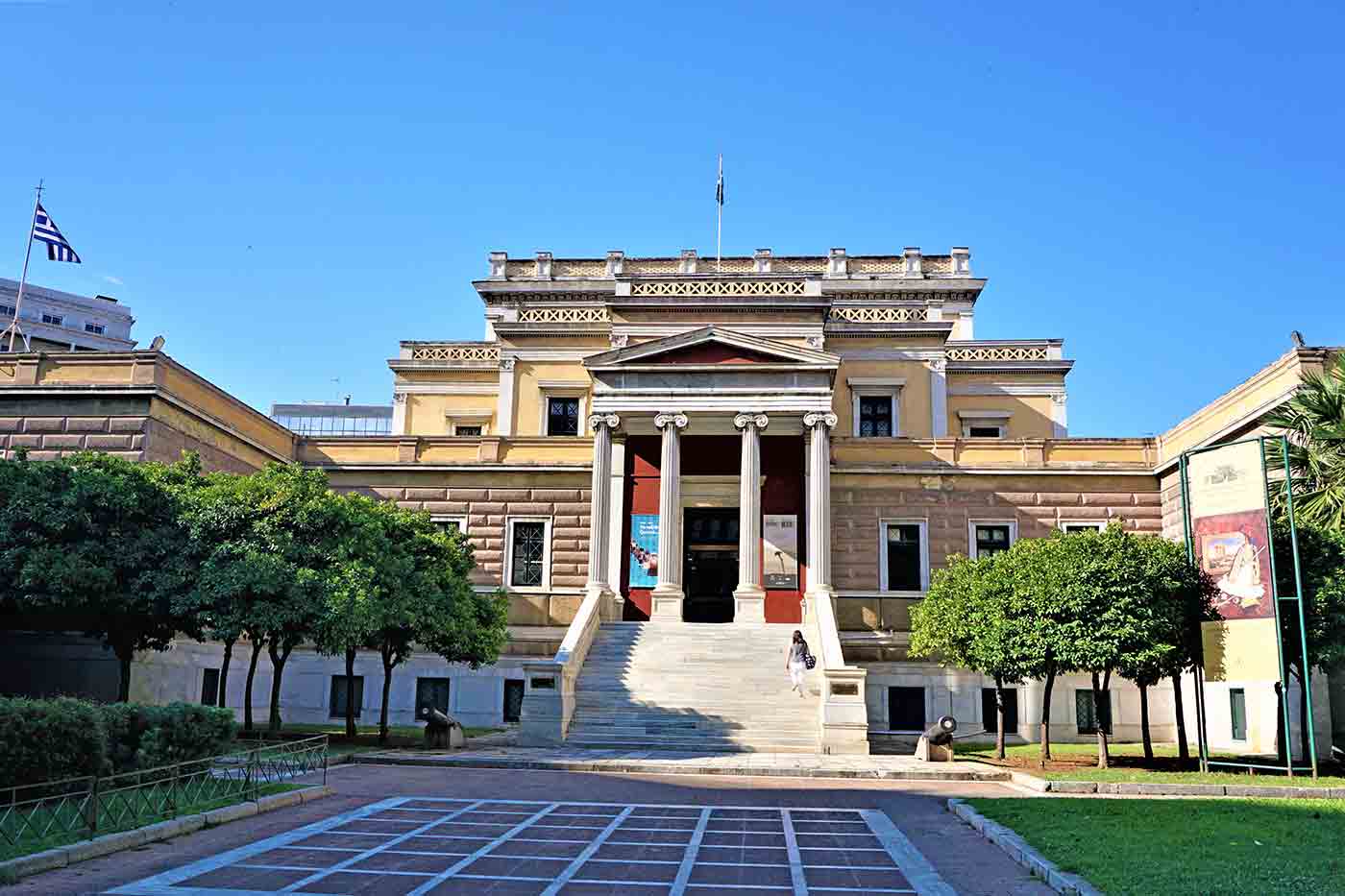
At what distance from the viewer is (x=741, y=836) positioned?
13734mm

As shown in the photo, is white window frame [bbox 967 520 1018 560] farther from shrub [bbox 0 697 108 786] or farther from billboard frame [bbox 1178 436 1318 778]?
shrub [bbox 0 697 108 786]

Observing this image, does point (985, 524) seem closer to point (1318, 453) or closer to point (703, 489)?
point (703, 489)

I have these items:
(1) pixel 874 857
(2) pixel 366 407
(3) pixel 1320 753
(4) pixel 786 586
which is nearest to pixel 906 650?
(4) pixel 786 586

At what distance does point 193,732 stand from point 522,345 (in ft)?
89.2

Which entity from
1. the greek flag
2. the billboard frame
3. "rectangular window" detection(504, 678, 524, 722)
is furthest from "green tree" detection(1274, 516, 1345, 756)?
the greek flag

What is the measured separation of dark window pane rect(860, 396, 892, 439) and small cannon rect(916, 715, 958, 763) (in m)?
18.5

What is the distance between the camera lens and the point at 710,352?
109 feet

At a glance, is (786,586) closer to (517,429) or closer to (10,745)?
(517,429)

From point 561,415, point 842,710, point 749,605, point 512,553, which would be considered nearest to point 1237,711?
point 842,710

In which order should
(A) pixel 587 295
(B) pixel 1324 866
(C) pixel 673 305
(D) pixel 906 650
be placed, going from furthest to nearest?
(A) pixel 587 295
(C) pixel 673 305
(D) pixel 906 650
(B) pixel 1324 866

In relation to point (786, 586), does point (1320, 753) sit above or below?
below

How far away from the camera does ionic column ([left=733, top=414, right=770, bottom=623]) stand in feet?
103

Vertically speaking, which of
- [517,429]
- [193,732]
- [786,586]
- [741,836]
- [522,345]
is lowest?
[741,836]

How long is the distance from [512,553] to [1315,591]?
22677 mm
